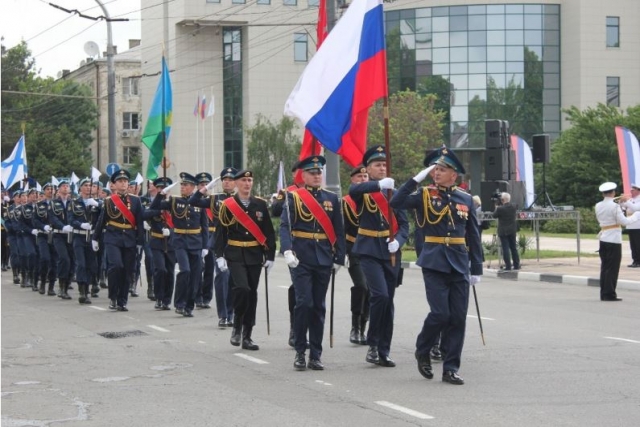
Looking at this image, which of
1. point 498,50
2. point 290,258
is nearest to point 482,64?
point 498,50

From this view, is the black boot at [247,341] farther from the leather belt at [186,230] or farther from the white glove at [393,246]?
the leather belt at [186,230]

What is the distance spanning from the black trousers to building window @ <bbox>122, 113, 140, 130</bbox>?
73.8 metres

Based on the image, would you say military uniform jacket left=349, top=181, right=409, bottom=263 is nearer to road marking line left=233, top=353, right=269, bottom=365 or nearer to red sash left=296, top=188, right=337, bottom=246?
red sash left=296, top=188, right=337, bottom=246

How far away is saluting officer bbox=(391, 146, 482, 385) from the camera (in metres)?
9.45

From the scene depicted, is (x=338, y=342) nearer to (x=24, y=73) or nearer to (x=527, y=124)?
(x=527, y=124)

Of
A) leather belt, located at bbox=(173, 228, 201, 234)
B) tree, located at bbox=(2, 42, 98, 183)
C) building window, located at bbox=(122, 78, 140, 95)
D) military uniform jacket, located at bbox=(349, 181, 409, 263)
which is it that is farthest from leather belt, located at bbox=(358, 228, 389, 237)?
building window, located at bbox=(122, 78, 140, 95)

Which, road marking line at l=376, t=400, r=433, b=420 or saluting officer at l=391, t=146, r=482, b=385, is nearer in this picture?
road marking line at l=376, t=400, r=433, b=420

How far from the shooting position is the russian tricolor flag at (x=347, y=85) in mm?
11070

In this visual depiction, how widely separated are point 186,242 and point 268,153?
42215mm

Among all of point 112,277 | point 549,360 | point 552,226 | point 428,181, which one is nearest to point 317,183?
point 549,360

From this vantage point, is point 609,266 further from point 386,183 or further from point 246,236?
point 386,183

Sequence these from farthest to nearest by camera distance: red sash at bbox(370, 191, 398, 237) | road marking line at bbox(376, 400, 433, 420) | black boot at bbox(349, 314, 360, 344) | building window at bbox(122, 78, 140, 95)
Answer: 1. building window at bbox(122, 78, 140, 95)
2. black boot at bbox(349, 314, 360, 344)
3. red sash at bbox(370, 191, 398, 237)
4. road marking line at bbox(376, 400, 433, 420)

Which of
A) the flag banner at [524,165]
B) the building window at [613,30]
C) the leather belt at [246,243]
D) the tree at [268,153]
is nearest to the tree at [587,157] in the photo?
the tree at [268,153]

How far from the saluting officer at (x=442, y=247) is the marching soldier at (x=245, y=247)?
248 cm
